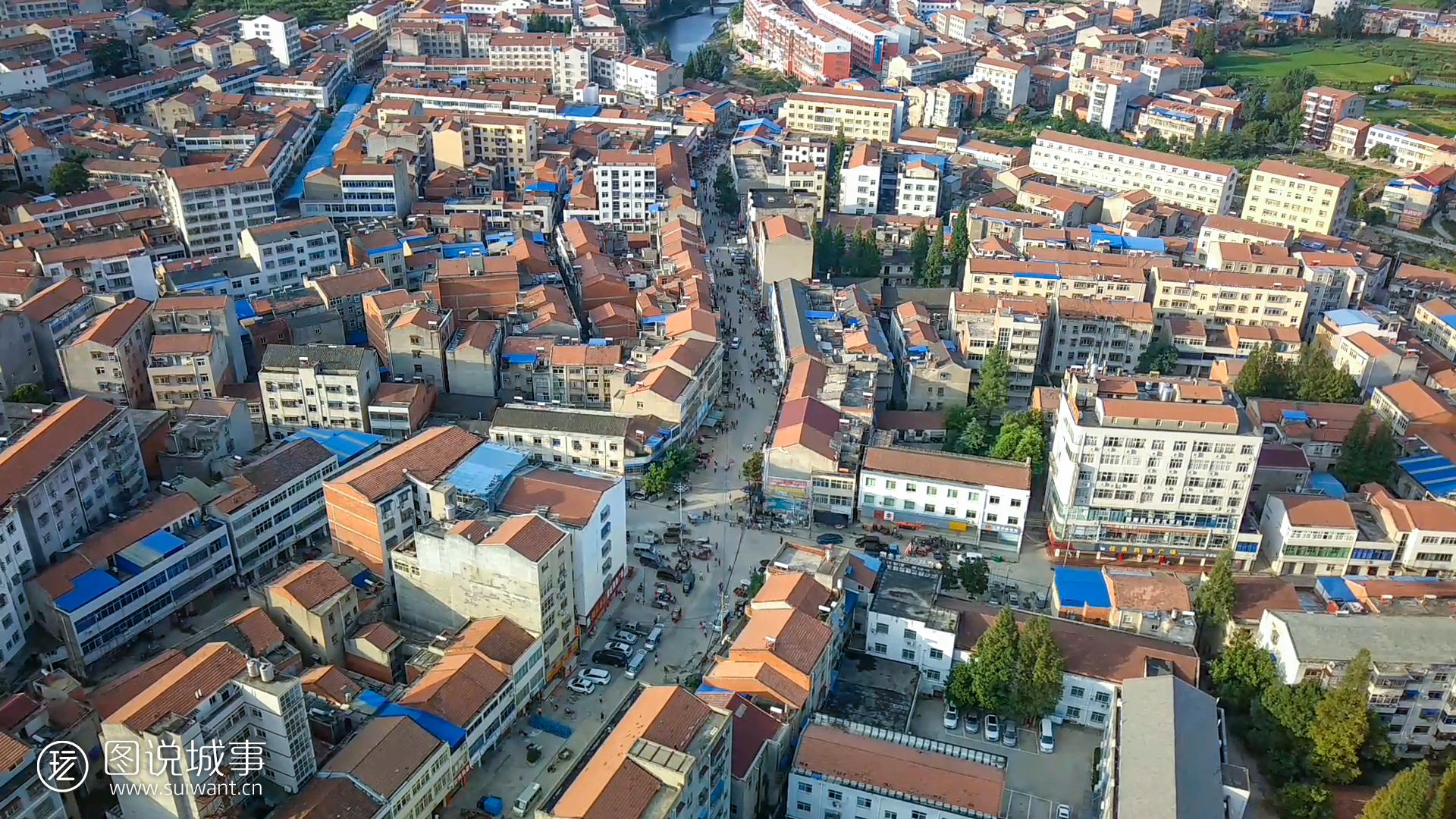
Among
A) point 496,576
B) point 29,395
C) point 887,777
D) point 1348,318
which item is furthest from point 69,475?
point 1348,318

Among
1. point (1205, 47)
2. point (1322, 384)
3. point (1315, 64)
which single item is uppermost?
point (1205, 47)

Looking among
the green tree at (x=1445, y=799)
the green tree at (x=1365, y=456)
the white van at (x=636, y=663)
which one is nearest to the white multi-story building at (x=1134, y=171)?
the green tree at (x=1365, y=456)

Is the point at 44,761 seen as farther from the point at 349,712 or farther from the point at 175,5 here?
the point at 175,5

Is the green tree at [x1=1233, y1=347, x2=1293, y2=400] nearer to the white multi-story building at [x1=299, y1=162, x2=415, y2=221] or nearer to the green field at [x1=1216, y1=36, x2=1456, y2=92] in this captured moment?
the white multi-story building at [x1=299, y1=162, x2=415, y2=221]

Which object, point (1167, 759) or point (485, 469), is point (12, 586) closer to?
point (485, 469)

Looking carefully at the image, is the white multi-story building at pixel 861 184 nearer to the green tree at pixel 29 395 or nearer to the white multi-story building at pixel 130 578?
the green tree at pixel 29 395

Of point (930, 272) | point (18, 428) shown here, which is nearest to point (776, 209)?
point (930, 272)

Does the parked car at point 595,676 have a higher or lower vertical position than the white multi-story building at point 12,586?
lower
